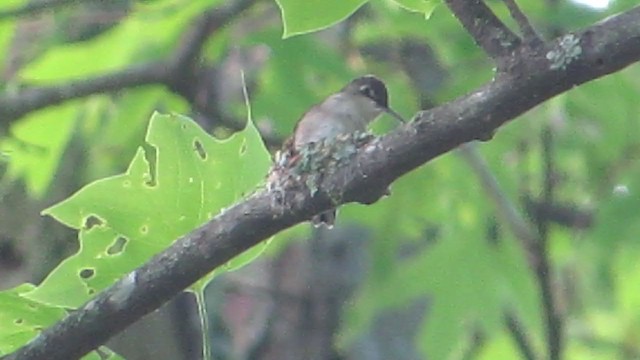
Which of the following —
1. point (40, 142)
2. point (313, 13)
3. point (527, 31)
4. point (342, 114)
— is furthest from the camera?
point (40, 142)

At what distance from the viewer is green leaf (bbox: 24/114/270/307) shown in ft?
3.78

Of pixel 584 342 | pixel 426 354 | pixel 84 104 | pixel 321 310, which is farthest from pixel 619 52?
pixel 321 310

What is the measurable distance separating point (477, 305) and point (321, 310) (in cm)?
139

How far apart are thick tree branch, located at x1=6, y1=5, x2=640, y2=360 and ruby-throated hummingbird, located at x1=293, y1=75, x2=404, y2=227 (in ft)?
0.38

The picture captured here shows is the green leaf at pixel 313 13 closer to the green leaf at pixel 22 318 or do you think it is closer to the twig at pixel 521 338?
the green leaf at pixel 22 318

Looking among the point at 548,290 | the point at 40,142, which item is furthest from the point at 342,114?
the point at 40,142

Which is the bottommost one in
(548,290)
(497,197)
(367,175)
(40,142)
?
(548,290)

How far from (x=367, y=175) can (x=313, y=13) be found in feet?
0.60

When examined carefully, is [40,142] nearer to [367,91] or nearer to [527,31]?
[367,91]

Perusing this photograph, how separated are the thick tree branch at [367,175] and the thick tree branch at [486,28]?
0.02m

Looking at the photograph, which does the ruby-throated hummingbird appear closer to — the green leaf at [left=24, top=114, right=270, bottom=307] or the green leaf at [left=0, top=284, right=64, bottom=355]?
the green leaf at [left=24, top=114, right=270, bottom=307]

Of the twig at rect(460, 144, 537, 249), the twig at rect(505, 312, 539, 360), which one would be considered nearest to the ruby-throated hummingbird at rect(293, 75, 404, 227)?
the twig at rect(460, 144, 537, 249)

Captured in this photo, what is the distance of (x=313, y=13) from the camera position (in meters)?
0.99

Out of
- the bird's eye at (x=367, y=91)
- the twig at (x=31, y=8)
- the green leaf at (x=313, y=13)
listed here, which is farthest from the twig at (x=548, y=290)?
the green leaf at (x=313, y=13)
